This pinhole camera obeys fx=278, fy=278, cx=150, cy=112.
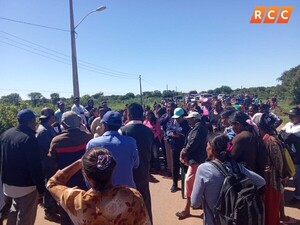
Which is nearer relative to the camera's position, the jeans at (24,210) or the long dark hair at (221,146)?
the long dark hair at (221,146)

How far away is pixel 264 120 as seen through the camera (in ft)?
13.2

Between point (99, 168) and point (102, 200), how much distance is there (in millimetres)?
210

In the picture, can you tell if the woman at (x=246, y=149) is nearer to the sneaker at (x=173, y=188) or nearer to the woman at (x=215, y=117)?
the sneaker at (x=173, y=188)

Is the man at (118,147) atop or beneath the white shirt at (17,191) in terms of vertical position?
atop

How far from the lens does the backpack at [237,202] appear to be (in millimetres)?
2355

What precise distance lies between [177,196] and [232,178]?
367 centimetres

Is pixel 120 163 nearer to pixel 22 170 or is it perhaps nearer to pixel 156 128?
pixel 22 170

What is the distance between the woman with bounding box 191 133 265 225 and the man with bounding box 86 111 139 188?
32.7 inches

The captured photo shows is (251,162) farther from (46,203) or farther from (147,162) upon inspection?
(46,203)

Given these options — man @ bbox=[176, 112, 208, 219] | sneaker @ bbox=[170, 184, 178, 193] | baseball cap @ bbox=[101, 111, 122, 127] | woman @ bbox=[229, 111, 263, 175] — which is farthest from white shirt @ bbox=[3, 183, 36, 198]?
sneaker @ bbox=[170, 184, 178, 193]

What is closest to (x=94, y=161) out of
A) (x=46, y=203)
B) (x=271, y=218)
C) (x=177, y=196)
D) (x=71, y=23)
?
(x=271, y=218)

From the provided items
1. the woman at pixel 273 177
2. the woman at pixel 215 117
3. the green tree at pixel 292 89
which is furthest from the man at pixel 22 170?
the green tree at pixel 292 89

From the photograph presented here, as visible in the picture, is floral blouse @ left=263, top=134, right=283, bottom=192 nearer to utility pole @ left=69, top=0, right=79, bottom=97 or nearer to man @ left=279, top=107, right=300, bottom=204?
man @ left=279, top=107, right=300, bottom=204

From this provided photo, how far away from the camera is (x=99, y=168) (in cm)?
175
